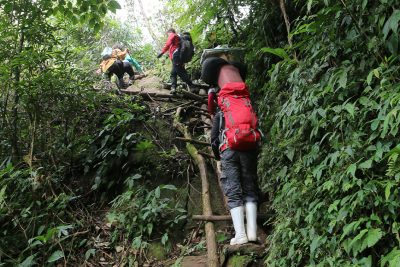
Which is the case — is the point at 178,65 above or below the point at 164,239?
above

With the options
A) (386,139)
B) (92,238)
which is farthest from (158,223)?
(386,139)

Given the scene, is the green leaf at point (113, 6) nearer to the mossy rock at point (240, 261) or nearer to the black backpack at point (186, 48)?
the black backpack at point (186, 48)

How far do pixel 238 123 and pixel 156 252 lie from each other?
7.20ft

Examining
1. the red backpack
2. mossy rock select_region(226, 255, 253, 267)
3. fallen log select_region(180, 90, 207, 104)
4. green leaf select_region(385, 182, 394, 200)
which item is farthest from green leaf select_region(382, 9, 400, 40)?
fallen log select_region(180, 90, 207, 104)

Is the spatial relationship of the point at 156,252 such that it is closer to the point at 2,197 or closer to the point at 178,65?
the point at 2,197

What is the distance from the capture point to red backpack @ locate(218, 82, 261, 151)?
441cm

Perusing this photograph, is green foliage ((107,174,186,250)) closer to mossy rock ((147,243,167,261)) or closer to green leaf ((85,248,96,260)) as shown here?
mossy rock ((147,243,167,261))

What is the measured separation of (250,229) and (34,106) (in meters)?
4.30

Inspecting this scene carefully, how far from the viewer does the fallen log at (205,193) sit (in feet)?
14.3

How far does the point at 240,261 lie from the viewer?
13.1 feet

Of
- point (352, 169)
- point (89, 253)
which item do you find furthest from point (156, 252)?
point (352, 169)

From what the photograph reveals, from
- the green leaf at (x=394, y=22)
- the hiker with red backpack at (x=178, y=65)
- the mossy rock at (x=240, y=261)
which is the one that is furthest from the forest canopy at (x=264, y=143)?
the hiker with red backpack at (x=178, y=65)

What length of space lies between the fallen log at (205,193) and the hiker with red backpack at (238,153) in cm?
32

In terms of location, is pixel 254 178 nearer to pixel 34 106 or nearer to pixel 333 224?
pixel 333 224
